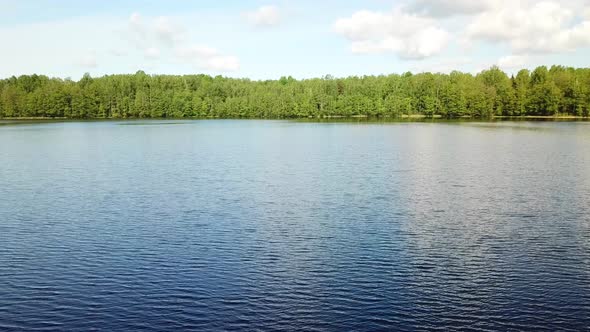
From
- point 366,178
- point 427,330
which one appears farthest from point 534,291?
point 366,178

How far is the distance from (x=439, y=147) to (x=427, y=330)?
57.7 m

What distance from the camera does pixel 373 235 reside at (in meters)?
27.5

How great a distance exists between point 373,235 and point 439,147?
156ft

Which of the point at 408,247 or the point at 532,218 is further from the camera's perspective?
the point at 532,218

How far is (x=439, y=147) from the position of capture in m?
72.2

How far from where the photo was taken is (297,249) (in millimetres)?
25141

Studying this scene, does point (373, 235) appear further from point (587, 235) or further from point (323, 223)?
point (587, 235)

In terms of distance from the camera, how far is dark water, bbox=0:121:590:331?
18234 millimetres

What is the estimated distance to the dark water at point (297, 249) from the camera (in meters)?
18.2

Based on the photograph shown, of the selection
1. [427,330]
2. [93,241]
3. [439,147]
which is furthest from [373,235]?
[439,147]

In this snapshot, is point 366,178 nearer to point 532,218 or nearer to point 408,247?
point 532,218

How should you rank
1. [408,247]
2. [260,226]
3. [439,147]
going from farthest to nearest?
[439,147], [260,226], [408,247]

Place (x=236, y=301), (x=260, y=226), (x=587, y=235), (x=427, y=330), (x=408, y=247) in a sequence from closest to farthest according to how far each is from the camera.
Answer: (x=427, y=330), (x=236, y=301), (x=408, y=247), (x=587, y=235), (x=260, y=226)

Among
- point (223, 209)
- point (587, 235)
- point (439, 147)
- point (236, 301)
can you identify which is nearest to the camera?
point (236, 301)
